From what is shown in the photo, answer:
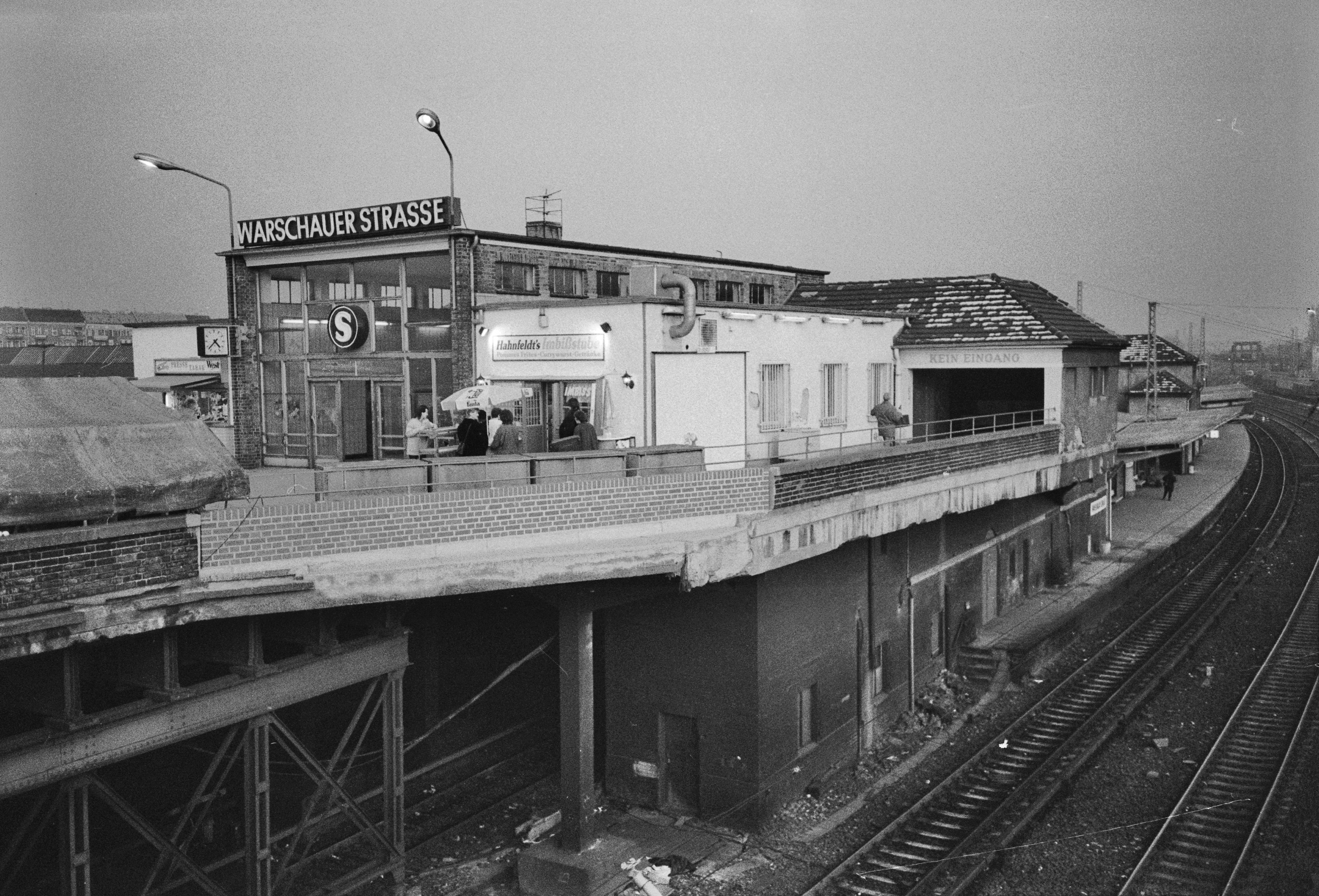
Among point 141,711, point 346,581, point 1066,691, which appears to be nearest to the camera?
point 141,711

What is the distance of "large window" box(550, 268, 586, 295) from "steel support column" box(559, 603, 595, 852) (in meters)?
11.3

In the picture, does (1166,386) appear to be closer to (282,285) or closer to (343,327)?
(343,327)

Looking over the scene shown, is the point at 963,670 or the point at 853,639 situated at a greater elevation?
the point at 853,639

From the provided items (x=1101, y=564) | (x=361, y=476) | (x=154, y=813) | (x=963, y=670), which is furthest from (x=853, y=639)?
(x=1101, y=564)

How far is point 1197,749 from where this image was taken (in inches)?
720

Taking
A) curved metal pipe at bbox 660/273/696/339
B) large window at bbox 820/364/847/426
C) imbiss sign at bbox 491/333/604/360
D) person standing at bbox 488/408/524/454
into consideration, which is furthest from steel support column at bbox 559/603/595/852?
large window at bbox 820/364/847/426

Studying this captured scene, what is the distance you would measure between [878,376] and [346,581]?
17.2m

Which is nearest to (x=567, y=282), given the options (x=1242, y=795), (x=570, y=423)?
(x=570, y=423)

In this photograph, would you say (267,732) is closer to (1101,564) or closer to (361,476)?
(361,476)

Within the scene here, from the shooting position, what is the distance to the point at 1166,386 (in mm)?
59406

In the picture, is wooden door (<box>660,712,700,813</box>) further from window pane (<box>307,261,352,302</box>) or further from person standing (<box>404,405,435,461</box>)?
window pane (<box>307,261,352,302</box>)

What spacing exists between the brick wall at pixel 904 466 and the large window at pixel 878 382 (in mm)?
3134

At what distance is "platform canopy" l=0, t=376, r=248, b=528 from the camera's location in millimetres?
9273

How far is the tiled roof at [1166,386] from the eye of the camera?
5859 cm
